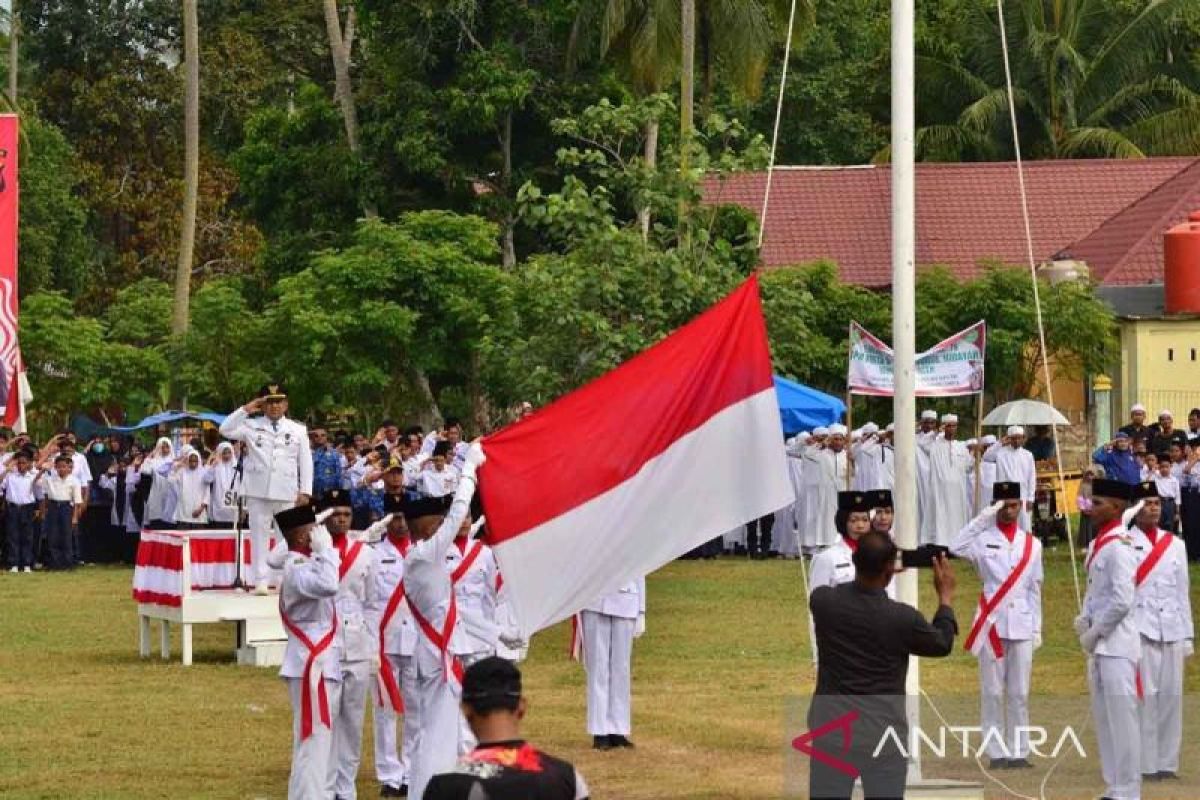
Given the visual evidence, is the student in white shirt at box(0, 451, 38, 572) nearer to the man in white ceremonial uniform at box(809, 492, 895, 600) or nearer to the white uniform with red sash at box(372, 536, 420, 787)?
the white uniform with red sash at box(372, 536, 420, 787)

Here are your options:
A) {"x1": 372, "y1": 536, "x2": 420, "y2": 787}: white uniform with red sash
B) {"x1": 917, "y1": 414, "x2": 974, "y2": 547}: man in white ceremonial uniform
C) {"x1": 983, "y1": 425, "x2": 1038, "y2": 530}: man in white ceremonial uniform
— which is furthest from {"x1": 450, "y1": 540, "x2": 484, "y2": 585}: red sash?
{"x1": 917, "y1": 414, "x2": 974, "y2": 547}: man in white ceremonial uniform

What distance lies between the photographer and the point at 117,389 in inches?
2019

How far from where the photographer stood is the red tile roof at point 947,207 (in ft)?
170

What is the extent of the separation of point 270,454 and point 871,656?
10.8m

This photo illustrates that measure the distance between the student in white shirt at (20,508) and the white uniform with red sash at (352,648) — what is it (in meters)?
21.4

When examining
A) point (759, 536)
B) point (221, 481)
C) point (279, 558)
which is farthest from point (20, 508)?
point (279, 558)

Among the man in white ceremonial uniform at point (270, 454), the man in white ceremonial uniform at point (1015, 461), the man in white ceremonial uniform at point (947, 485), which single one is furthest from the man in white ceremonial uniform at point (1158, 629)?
the man in white ceremonial uniform at point (947, 485)

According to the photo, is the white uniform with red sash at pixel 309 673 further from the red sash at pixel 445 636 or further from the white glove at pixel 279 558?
the red sash at pixel 445 636

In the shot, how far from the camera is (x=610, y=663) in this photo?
17516mm

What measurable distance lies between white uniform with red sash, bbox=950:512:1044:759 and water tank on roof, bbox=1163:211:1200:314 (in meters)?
26.4

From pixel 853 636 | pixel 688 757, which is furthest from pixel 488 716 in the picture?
pixel 688 757

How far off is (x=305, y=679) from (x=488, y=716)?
6.47 m

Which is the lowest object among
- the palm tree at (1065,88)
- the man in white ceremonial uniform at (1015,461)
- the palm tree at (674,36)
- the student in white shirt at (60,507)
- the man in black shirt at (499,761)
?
the man in black shirt at (499,761)

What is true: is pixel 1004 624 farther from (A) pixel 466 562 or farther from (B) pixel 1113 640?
(A) pixel 466 562
